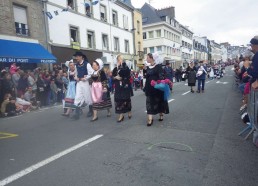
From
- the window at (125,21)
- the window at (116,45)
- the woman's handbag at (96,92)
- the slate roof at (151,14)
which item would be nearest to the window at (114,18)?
the window at (116,45)

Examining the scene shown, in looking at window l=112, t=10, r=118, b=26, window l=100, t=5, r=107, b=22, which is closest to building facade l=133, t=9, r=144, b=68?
window l=112, t=10, r=118, b=26

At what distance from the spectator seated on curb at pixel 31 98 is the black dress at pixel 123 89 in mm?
5599

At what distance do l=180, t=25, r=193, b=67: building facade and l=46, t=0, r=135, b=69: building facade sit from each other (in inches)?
1463

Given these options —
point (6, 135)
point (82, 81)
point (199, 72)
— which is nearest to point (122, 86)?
point (82, 81)

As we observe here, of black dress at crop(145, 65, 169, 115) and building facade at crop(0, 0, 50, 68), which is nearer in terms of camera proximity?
black dress at crop(145, 65, 169, 115)

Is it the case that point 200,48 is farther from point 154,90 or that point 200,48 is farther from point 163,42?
point 154,90

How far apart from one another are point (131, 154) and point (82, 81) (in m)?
4.38

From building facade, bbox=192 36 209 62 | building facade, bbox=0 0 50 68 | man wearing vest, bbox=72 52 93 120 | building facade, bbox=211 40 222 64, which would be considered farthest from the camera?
building facade, bbox=211 40 222 64

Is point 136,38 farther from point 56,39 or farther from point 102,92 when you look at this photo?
point 102,92

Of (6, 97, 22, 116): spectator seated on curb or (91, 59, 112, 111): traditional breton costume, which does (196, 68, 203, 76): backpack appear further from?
(6, 97, 22, 116): spectator seated on curb

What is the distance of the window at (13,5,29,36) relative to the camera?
17.0 metres

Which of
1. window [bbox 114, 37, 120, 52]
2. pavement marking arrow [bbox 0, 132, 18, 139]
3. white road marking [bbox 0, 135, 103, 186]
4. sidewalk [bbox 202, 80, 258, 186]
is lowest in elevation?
pavement marking arrow [bbox 0, 132, 18, 139]

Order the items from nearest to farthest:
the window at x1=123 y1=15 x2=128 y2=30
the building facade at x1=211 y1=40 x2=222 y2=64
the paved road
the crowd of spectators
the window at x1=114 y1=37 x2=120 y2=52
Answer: the paved road → the crowd of spectators → the window at x1=114 y1=37 x2=120 y2=52 → the window at x1=123 y1=15 x2=128 y2=30 → the building facade at x1=211 y1=40 x2=222 y2=64

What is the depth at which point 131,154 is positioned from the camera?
474 cm
